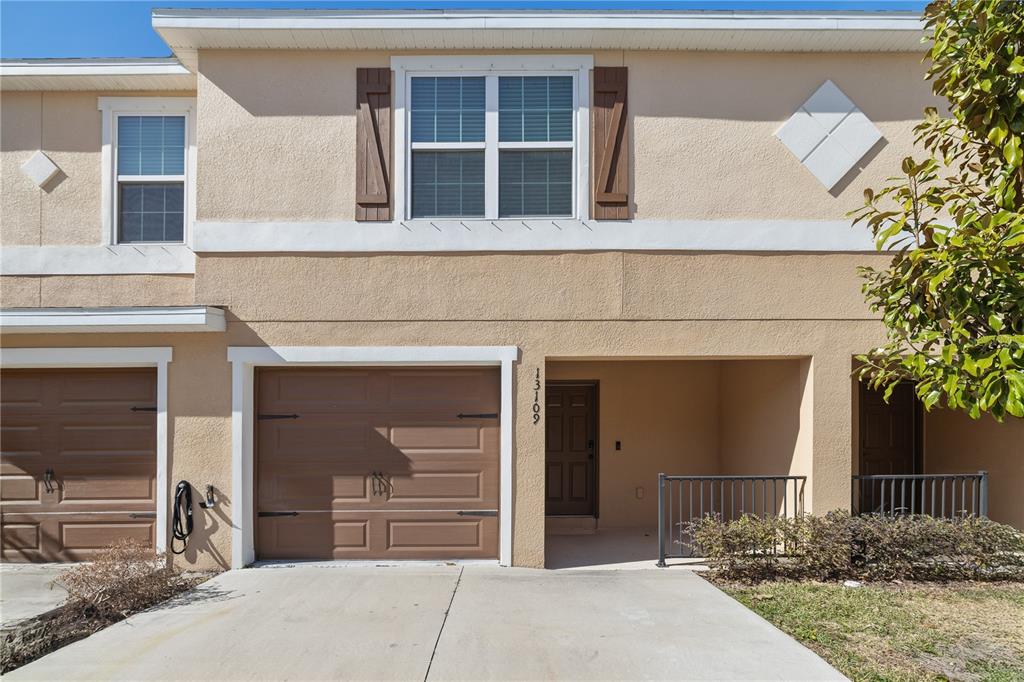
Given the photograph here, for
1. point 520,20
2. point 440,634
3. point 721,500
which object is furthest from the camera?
point 721,500

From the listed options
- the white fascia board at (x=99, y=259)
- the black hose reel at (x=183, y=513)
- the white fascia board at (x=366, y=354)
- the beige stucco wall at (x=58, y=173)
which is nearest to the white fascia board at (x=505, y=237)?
the white fascia board at (x=99, y=259)

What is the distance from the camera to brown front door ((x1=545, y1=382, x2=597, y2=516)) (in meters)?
9.93

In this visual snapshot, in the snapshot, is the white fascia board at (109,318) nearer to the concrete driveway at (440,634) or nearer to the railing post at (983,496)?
the concrete driveway at (440,634)

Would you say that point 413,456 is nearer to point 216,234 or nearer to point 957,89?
point 216,234

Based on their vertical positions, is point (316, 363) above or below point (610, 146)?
below

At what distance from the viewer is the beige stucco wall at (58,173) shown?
26.3 feet

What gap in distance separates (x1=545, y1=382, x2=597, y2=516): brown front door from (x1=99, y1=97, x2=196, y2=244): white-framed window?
18.0ft

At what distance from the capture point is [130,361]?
294 inches

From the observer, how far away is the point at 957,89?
4621mm

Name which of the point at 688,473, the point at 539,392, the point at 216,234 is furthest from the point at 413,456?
the point at 688,473

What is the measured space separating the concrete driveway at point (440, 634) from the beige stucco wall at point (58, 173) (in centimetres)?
452

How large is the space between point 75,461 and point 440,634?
4.94 meters

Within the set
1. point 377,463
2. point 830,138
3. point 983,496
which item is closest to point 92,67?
point 377,463

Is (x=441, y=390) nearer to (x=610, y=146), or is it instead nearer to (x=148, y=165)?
(x=610, y=146)
